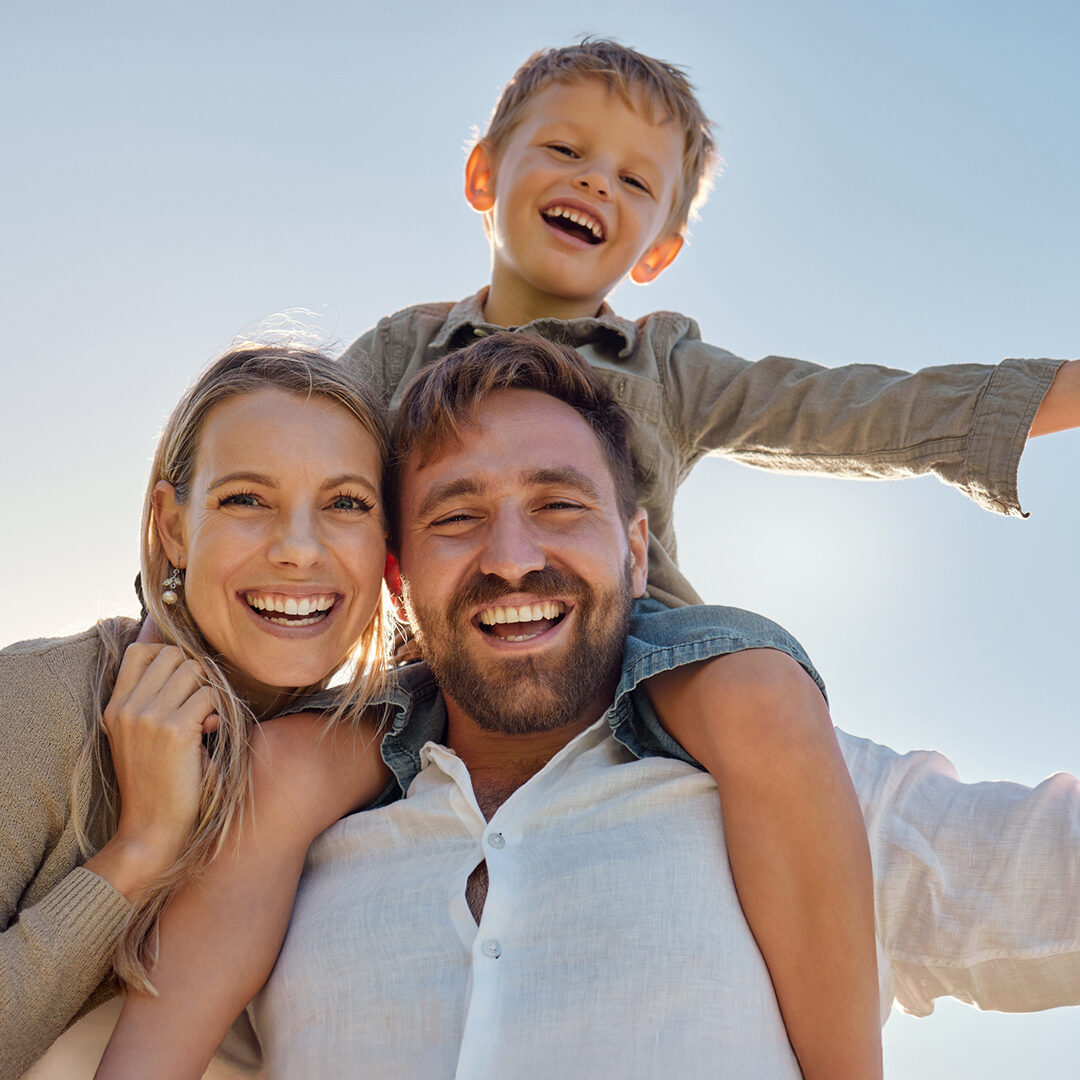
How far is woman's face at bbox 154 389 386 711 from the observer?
101 inches

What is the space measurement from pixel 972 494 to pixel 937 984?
1.28 m

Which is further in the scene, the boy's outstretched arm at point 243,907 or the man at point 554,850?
the boy's outstretched arm at point 243,907

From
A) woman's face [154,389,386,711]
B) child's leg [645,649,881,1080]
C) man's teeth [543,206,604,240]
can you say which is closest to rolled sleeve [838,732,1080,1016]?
child's leg [645,649,881,1080]

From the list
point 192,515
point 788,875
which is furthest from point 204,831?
point 788,875

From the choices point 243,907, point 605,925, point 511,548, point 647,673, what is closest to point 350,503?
point 511,548

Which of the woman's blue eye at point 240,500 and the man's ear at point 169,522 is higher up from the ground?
the woman's blue eye at point 240,500

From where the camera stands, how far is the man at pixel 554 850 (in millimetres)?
1993

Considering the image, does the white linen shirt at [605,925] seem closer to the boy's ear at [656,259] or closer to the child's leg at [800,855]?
the child's leg at [800,855]

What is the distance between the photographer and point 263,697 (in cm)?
276

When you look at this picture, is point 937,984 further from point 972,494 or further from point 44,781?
point 44,781

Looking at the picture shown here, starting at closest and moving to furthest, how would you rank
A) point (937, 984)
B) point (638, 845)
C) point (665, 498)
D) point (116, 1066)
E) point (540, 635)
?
point (116, 1066) < point (638, 845) < point (937, 984) < point (540, 635) < point (665, 498)

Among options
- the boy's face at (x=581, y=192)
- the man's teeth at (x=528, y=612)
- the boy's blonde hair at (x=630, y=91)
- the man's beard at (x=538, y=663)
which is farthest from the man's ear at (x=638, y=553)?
the boy's blonde hair at (x=630, y=91)

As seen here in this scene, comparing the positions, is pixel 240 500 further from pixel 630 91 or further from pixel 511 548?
pixel 630 91

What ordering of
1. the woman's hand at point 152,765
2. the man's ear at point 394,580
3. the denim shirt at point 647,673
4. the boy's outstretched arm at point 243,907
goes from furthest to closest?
the man's ear at point 394,580 → the denim shirt at point 647,673 → the woman's hand at point 152,765 → the boy's outstretched arm at point 243,907
